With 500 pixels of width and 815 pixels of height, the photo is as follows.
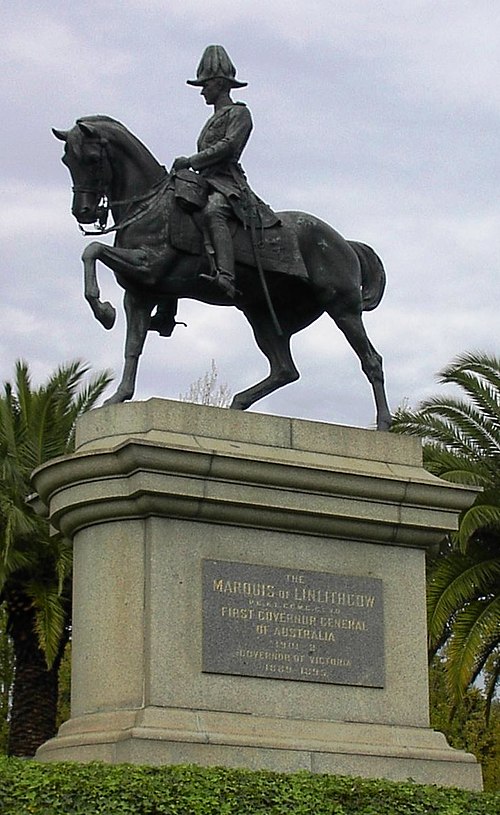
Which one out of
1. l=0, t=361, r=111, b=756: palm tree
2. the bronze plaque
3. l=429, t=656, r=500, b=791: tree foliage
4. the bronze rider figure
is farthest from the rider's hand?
l=429, t=656, r=500, b=791: tree foliage

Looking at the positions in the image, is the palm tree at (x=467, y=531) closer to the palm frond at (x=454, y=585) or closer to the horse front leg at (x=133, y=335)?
the palm frond at (x=454, y=585)

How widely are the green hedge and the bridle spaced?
551 centimetres

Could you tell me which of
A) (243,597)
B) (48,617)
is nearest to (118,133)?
(243,597)

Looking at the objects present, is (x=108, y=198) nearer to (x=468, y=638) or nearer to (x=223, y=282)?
(x=223, y=282)

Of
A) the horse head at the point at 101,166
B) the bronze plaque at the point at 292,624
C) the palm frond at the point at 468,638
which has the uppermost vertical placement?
the horse head at the point at 101,166

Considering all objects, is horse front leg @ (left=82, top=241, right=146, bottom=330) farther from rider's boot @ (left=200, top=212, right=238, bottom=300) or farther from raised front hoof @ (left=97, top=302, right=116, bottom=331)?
rider's boot @ (left=200, top=212, right=238, bottom=300)

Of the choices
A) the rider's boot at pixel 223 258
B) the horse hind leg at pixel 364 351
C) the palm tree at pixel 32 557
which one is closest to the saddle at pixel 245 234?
the rider's boot at pixel 223 258

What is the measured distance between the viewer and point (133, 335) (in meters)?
14.4

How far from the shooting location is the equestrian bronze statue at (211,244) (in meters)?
14.3

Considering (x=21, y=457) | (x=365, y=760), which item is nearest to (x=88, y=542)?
(x=365, y=760)

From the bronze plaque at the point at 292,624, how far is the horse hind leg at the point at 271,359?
7.62 ft

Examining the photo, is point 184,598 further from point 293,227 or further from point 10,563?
point 10,563

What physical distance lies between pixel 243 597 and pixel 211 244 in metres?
3.32

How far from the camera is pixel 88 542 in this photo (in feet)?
43.3
